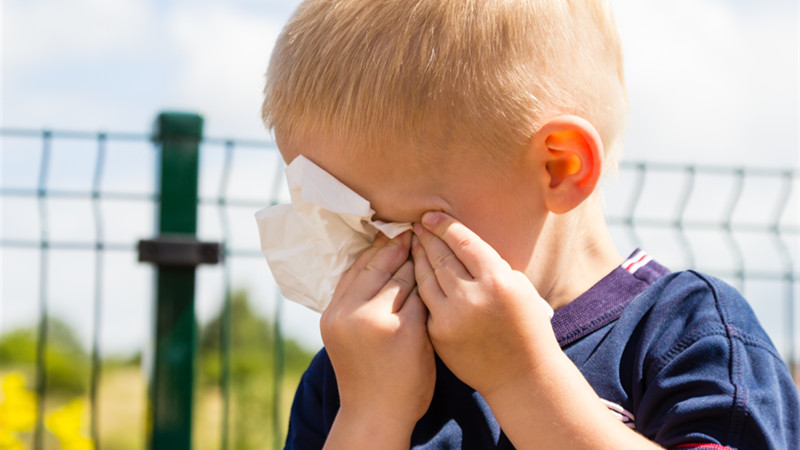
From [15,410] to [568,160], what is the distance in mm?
2684

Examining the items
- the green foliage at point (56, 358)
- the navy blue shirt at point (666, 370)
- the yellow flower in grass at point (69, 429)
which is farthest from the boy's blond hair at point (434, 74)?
the green foliage at point (56, 358)

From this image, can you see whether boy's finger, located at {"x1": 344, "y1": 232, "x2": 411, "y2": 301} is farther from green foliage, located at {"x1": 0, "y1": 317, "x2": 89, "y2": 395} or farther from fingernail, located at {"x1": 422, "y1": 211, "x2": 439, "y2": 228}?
green foliage, located at {"x1": 0, "y1": 317, "x2": 89, "y2": 395}

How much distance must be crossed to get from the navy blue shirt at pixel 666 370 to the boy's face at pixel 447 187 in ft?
0.80

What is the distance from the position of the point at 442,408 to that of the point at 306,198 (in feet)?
1.67

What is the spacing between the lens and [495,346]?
125 cm

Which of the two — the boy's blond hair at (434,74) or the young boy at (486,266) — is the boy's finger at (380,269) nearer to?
the young boy at (486,266)

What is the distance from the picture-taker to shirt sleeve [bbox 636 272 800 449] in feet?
4.00

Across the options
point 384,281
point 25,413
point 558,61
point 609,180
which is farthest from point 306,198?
point 25,413

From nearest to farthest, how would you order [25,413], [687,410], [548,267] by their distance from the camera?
[687,410] < [548,267] < [25,413]

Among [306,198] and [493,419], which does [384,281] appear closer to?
[306,198]

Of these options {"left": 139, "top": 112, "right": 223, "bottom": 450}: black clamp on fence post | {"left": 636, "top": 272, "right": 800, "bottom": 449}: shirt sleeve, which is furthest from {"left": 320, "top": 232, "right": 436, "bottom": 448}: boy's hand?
{"left": 139, "top": 112, "right": 223, "bottom": 450}: black clamp on fence post

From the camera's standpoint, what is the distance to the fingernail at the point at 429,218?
135 cm

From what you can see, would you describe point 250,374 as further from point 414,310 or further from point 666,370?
point 666,370

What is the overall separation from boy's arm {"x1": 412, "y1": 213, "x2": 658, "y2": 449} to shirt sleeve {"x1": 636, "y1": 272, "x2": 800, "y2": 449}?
0.30 feet
